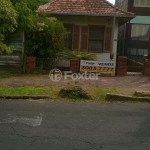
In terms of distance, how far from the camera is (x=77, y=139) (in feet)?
17.4

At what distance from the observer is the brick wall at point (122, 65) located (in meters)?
13.9

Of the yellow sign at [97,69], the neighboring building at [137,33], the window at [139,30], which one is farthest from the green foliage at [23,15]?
the window at [139,30]

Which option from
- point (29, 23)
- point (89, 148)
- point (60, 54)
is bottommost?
point (89, 148)

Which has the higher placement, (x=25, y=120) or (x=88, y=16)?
(x=88, y=16)

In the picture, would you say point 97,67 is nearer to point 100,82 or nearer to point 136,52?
point 100,82

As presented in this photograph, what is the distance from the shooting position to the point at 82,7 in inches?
635

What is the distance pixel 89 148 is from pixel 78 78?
8.22m

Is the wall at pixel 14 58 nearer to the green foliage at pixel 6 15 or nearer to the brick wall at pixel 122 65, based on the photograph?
the green foliage at pixel 6 15

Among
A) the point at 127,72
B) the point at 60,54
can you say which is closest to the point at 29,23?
the point at 60,54

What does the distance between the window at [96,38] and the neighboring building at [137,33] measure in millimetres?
12031

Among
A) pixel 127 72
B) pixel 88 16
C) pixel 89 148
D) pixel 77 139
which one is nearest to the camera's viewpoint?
pixel 89 148

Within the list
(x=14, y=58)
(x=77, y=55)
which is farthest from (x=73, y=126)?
(x=14, y=58)

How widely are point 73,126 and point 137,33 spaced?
81.1 ft

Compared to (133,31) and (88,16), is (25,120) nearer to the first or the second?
(88,16)
